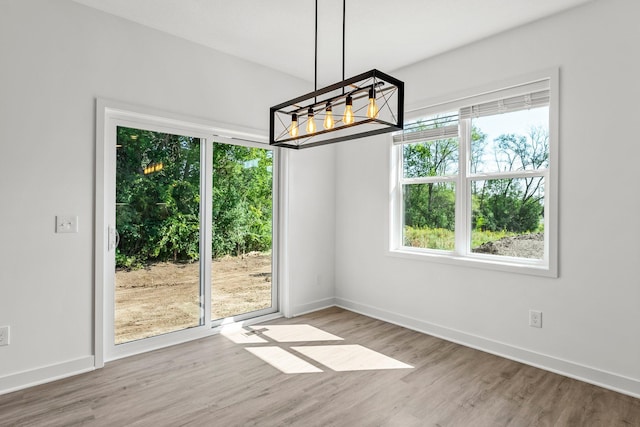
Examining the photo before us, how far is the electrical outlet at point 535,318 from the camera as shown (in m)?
2.89

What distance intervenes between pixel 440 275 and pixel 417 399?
1423 mm

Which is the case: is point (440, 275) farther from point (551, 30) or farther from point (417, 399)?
point (551, 30)

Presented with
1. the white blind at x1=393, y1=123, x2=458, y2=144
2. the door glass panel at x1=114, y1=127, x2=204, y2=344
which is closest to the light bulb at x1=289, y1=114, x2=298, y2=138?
the door glass panel at x1=114, y1=127, x2=204, y2=344

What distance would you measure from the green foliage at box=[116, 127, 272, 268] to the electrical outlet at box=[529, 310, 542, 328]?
2.67m

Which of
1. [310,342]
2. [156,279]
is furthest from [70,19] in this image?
[310,342]

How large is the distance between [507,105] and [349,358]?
2.59 meters

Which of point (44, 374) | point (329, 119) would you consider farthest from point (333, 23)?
point (44, 374)

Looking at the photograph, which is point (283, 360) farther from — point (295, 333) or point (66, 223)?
point (66, 223)

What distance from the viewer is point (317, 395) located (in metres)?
2.45

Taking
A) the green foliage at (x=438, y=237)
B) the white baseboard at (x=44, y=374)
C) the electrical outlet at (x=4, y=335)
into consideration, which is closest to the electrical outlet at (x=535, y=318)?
the green foliage at (x=438, y=237)

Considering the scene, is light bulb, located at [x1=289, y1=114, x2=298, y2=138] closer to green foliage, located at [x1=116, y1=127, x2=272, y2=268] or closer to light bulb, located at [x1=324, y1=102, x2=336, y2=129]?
light bulb, located at [x1=324, y1=102, x2=336, y2=129]

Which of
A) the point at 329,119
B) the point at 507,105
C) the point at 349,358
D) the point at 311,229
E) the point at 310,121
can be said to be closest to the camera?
the point at 329,119

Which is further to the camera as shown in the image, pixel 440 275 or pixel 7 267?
pixel 440 275

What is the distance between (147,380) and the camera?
263cm
